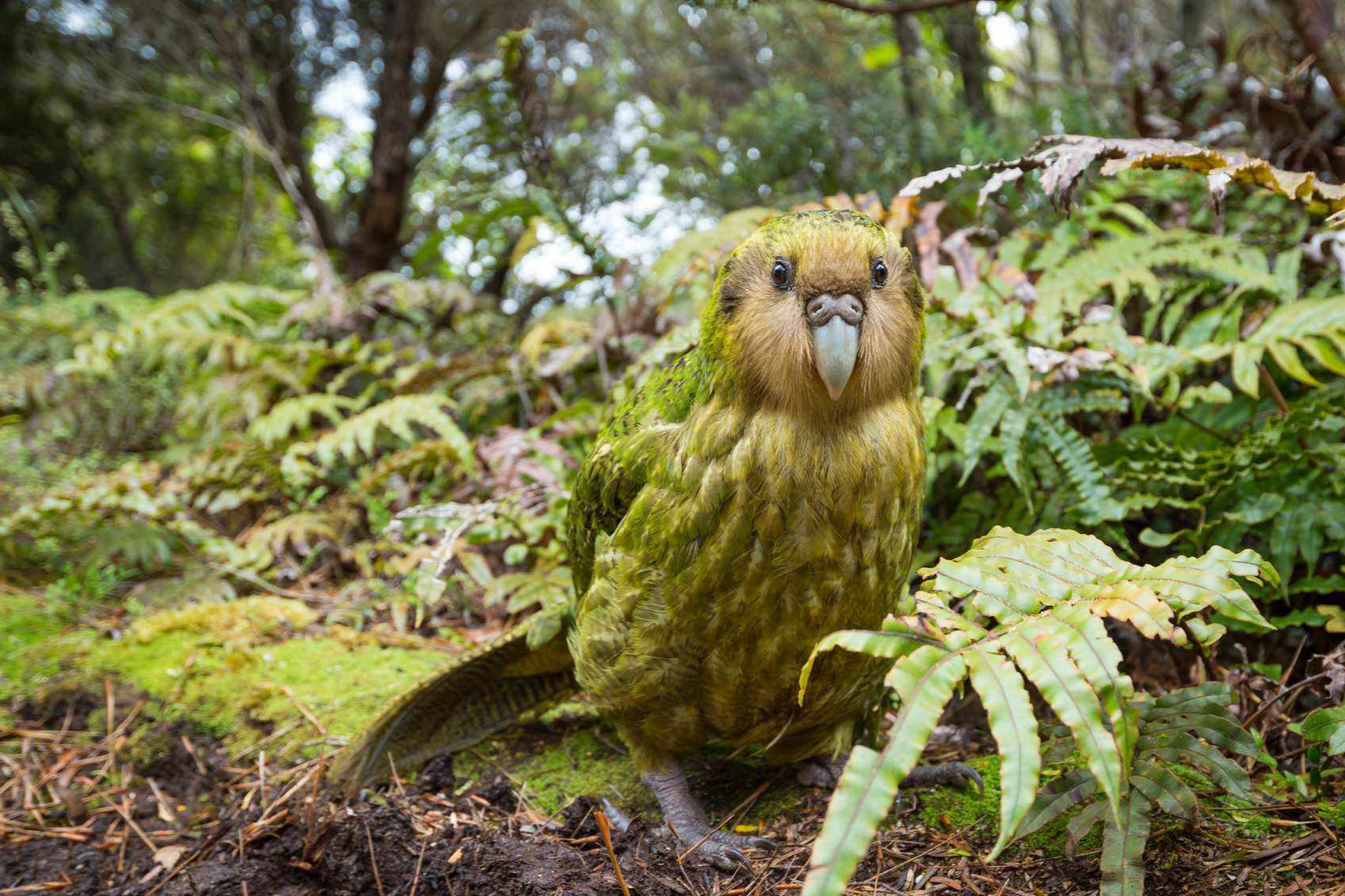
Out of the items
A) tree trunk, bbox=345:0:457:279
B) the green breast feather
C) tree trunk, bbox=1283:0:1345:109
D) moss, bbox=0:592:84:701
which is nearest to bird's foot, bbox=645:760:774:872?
the green breast feather

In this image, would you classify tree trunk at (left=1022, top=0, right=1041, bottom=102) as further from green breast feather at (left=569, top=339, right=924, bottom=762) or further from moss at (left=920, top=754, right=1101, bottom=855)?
moss at (left=920, top=754, right=1101, bottom=855)

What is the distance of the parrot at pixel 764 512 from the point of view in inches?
82.5

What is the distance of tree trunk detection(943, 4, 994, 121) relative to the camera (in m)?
6.12

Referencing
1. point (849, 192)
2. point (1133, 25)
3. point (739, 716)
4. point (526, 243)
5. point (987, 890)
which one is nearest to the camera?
point (987, 890)

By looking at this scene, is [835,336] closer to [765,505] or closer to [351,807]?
[765,505]

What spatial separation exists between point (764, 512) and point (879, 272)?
0.67 m

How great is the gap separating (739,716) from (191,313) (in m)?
5.18

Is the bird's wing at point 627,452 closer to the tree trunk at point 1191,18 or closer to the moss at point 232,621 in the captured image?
the moss at point 232,621

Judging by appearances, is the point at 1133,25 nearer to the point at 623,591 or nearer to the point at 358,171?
the point at 623,591

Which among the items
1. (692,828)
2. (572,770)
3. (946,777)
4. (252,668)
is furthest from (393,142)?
(946,777)

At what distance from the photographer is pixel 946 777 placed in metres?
2.47

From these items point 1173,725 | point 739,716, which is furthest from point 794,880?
point 1173,725

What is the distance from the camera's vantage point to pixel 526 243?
529 centimetres

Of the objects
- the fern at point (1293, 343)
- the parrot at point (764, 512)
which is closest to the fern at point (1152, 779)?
the parrot at point (764, 512)
